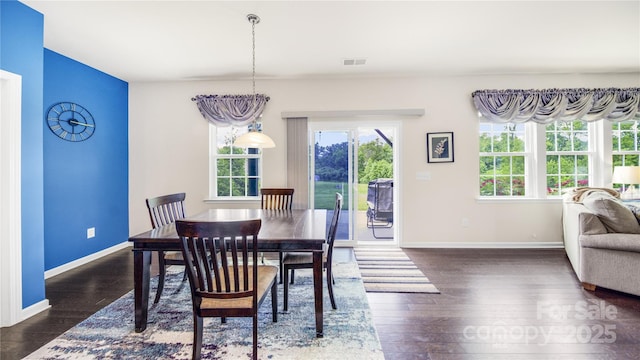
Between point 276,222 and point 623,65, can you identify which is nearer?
point 276,222

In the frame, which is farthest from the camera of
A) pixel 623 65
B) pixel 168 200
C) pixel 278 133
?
pixel 278 133

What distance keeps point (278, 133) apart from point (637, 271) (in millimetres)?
4096

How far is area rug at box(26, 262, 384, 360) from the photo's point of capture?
5.67 ft

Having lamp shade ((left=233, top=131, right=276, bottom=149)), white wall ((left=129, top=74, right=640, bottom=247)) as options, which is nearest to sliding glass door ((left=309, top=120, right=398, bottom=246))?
white wall ((left=129, top=74, right=640, bottom=247))

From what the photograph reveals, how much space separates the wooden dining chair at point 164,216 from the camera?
231 centimetres

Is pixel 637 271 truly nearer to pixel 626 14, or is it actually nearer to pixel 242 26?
pixel 626 14

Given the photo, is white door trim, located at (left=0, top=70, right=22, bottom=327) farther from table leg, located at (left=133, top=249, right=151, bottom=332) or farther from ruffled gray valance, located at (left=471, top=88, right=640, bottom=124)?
ruffled gray valance, located at (left=471, top=88, right=640, bottom=124)

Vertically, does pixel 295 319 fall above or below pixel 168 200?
below

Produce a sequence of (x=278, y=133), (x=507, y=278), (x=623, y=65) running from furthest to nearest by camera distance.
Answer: (x=278, y=133), (x=623, y=65), (x=507, y=278)

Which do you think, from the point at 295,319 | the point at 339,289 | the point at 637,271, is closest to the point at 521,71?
the point at 637,271

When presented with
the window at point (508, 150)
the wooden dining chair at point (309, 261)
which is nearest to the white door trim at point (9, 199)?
the wooden dining chair at point (309, 261)

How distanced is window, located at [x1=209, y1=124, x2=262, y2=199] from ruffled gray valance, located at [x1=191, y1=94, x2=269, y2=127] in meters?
0.28

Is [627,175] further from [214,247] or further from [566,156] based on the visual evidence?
[214,247]

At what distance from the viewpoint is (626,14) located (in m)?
2.52
